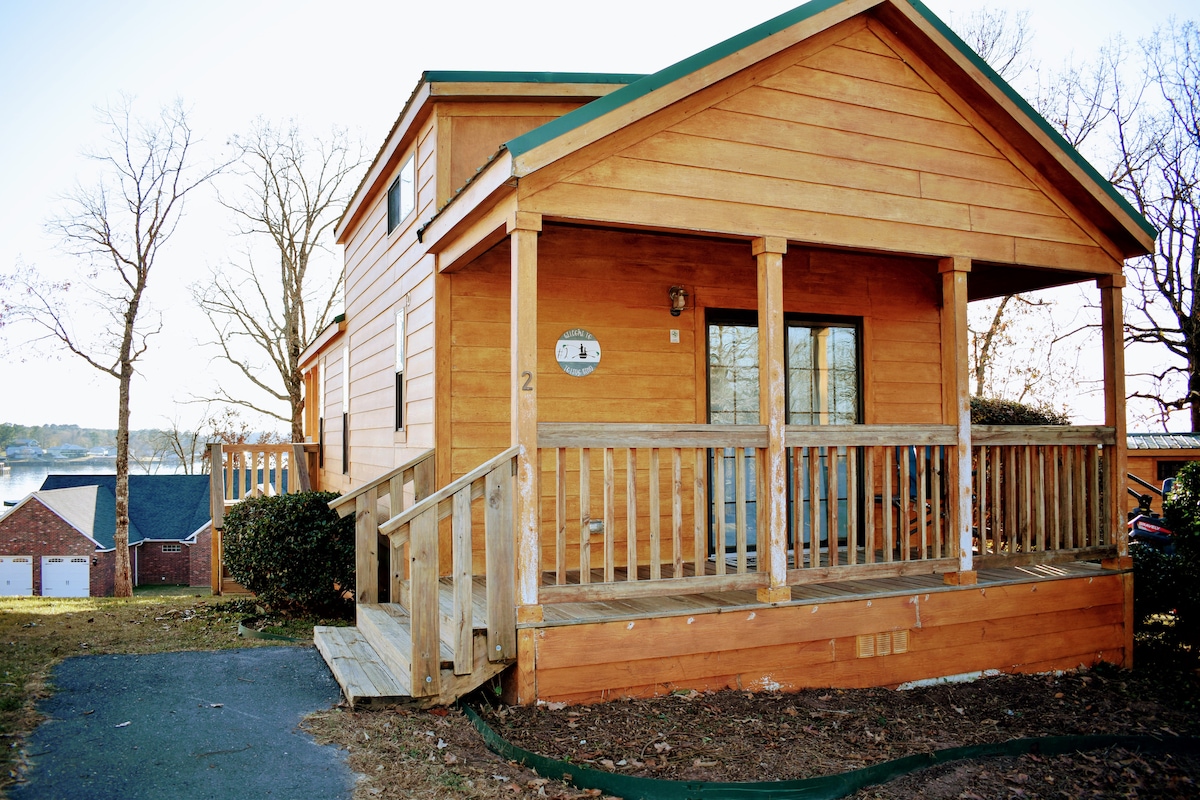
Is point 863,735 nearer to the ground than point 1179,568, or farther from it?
nearer to the ground

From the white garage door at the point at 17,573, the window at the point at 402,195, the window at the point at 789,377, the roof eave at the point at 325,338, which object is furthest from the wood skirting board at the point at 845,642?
the white garage door at the point at 17,573

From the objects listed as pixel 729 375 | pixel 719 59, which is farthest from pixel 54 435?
pixel 719 59

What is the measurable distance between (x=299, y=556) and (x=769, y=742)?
16.3 ft

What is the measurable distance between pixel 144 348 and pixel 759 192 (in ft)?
63.1

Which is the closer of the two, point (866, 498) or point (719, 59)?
point (719, 59)

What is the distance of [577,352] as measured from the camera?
21.6ft

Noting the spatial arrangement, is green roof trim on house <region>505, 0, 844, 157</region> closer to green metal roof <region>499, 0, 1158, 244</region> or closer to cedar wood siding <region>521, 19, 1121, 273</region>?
green metal roof <region>499, 0, 1158, 244</region>

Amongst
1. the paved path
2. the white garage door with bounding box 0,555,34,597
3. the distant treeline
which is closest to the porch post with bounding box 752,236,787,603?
the paved path

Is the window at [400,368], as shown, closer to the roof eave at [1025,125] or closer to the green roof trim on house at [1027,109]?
the roof eave at [1025,125]

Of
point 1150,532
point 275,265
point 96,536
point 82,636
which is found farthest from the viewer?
point 96,536

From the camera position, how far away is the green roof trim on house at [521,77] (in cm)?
651

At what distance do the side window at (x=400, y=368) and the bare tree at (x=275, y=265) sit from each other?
67.4ft

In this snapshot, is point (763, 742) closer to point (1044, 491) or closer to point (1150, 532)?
point (1044, 491)

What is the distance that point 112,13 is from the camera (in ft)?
41.7
